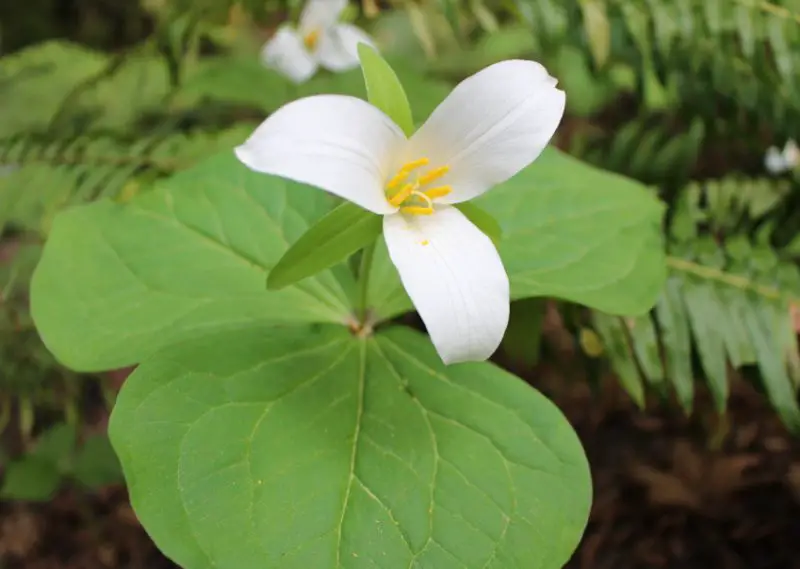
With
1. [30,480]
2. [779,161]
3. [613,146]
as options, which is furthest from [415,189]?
[779,161]

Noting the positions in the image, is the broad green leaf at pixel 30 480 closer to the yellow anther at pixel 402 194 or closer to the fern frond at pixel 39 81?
the fern frond at pixel 39 81

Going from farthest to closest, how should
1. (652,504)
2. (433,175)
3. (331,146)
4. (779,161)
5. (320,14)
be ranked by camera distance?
(779,161) < (320,14) < (652,504) < (433,175) < (331,146)

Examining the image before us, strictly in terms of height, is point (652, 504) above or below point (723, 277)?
below

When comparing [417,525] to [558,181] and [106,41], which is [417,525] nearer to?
[558,181]

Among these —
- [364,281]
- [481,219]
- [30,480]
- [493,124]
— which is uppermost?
[493,124]

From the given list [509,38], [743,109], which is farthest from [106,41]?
[743,109]

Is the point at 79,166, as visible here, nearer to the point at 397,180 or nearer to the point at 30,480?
the point at 30,480

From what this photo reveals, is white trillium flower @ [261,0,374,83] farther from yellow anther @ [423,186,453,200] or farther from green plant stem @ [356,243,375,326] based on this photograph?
yellow anther @ [423,186,453,200]
